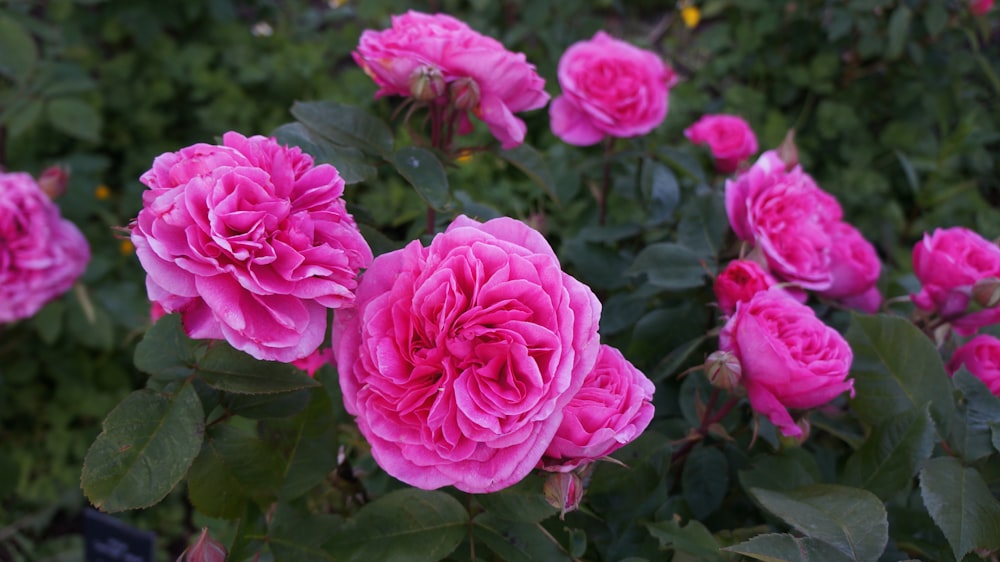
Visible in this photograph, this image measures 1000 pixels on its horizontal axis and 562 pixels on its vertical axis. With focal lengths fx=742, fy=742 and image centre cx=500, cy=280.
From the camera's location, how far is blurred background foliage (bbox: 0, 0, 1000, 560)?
156 centimetres

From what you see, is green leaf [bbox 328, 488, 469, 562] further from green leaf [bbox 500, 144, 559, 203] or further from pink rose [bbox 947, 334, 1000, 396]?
pink rose [bbox 947, 334, 1000, 396]

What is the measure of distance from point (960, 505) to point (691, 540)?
0.22 metres

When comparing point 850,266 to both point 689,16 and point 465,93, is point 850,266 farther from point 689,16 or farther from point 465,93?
point 689,16

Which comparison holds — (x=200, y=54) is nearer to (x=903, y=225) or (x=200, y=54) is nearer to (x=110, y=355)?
(x=110, y=355)

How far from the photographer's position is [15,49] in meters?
1.46

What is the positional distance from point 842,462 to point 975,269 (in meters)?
0.25

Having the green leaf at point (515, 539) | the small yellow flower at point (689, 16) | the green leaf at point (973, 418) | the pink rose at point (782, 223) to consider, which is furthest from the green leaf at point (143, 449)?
the small yellow flower at point (689, 16)

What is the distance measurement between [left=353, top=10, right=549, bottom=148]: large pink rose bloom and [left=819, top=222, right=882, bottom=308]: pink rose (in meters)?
0.40

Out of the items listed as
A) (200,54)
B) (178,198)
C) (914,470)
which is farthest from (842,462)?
(200,54)

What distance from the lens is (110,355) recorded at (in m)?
1.73

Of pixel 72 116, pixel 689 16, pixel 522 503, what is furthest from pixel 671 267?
pixel 689 16

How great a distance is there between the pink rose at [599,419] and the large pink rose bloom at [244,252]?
18 cm

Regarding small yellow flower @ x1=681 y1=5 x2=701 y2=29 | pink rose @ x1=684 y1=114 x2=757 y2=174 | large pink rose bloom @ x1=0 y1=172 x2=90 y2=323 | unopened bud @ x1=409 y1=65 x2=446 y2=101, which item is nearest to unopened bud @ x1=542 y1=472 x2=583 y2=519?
unopened bud @ x1=409 y1=65 x2=446 y2=101

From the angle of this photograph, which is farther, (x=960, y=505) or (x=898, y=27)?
(x=898, y=27)
